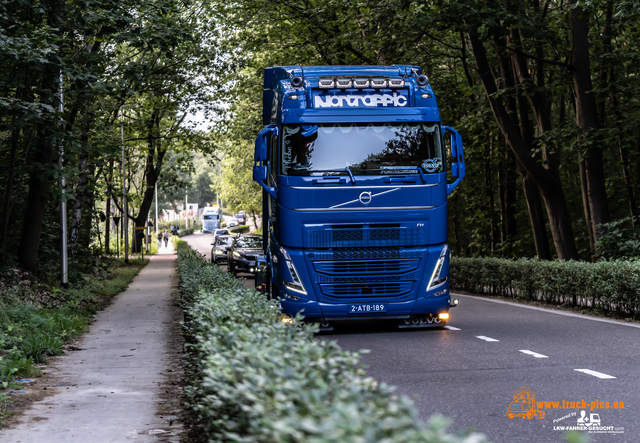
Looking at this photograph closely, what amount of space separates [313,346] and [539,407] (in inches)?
129

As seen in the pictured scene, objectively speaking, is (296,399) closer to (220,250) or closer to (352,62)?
(352,62)

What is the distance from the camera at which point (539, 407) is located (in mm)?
6969

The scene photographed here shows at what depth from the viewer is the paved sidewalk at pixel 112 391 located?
6348 millimetres

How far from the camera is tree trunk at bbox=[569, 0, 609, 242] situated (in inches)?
801

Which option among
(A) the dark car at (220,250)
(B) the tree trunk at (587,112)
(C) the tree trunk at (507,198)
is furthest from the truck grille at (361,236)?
(A) the dark car at (220,250)

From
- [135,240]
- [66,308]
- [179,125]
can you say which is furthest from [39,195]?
[135,240]

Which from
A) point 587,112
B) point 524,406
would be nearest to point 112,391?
point 524,406

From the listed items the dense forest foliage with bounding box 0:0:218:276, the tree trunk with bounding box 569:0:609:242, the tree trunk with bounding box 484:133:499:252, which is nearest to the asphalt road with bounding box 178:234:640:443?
the dense forest foliage with bounding box 0:0:218:276

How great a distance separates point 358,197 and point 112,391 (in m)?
5.08

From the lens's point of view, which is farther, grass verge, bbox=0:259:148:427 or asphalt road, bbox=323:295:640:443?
grass verge, bbox=0:259:148:427

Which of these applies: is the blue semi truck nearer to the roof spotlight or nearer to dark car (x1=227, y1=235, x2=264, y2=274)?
the roof spotlight

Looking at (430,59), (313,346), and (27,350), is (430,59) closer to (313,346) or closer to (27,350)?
(27,350)

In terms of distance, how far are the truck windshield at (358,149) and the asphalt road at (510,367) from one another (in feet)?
8.54

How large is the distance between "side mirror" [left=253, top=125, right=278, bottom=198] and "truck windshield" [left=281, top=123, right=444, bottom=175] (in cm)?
30
